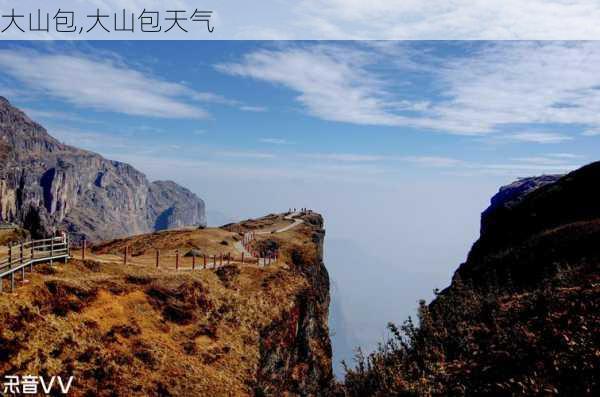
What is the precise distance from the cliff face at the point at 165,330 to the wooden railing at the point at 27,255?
840mm

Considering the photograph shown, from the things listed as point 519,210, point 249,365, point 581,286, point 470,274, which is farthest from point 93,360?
point 519,210

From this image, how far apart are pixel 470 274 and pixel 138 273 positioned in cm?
3028

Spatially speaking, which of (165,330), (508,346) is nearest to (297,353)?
(165,330)

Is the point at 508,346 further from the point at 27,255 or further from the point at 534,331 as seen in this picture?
the point at 27,255

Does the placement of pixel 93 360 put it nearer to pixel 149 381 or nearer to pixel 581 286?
pixel 149 381

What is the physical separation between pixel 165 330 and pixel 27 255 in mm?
10128

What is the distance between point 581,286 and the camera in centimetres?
2108

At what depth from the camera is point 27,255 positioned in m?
29.0

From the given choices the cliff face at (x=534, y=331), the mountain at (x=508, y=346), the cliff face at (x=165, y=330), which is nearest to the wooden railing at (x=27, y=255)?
the cliff face at (x=165, y=330)

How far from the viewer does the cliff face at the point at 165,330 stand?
23844 mm

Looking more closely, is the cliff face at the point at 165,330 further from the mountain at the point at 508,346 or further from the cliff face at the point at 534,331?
the cliff face at the point at 534,331

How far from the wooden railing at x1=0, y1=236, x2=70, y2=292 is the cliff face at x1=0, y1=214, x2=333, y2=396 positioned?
0.84 m

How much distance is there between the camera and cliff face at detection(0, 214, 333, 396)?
78.2 feet

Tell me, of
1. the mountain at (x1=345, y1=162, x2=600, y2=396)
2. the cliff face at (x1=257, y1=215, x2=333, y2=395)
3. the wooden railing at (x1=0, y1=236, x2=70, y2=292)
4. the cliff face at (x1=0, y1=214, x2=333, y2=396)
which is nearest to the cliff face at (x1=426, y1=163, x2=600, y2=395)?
the mountain at (x1=345, y1=162, x2=600, y2=396)
